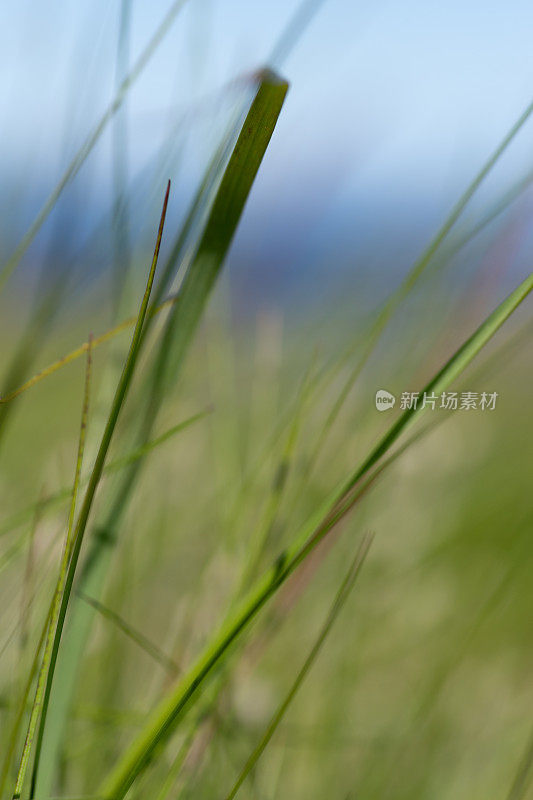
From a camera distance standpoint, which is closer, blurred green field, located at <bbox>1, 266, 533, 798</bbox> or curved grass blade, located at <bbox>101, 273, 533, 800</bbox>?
curved grass blade, located at <bbox>101, 273, 533, 800</bbox>

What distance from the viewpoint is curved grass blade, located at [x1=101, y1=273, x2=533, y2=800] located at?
9.4 inches

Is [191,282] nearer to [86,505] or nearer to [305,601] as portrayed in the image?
[86,505]

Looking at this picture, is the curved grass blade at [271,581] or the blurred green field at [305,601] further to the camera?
the blurred green field at [305,601]

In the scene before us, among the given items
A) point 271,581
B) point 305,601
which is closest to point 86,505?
point 271,581

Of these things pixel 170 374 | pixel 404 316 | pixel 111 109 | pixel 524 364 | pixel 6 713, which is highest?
pixel 524 364

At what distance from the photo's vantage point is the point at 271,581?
9.5 inches

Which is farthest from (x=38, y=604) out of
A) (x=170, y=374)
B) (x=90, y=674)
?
(x=90, y=674)

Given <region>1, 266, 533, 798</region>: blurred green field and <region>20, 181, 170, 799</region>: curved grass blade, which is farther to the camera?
<region>1, 266, 533, 798</region>: blurred green field

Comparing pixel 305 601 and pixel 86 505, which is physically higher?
pixel 305 601

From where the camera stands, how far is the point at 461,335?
1.78 ft

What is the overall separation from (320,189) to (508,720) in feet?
1.70

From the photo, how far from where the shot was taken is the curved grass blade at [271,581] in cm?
24

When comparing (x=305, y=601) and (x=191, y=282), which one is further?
(x=305, y=601)

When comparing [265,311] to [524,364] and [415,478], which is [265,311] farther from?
[524,364]
